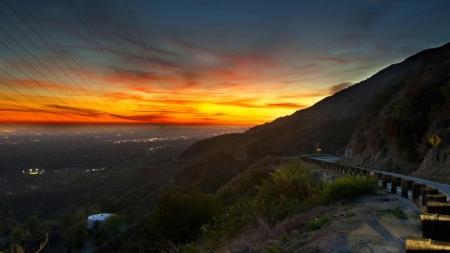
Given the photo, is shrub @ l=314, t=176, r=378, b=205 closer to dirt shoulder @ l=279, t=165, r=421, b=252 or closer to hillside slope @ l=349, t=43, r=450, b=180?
dirt shoulder @ l=279, t=165, r=421, b=252

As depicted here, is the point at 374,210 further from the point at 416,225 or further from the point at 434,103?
the point at 434,103

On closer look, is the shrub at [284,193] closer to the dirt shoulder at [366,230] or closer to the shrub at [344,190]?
the shrub at [344,190]

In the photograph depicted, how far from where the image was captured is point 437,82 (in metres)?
32.1

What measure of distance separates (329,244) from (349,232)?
1258mm

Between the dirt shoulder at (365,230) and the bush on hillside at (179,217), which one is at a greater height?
the dirt shoulder at (365,230)

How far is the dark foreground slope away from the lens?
4803cm

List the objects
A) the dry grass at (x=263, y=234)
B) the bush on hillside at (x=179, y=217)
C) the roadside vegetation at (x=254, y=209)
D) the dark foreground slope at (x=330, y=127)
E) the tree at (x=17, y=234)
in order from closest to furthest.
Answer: the dry grass at (x=263, y=234), the roadside vegetation at (x=254, y=209), the bush on hillside at (x=179, y=217), the dark foreground slope at (x=330, y=127), the tree at (x=17, y=234)

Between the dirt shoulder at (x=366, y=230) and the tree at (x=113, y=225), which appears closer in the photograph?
the dirt shoulder at (x=366, y=230)

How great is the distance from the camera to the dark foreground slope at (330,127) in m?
48.0

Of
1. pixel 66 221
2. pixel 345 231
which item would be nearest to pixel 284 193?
pixel 345 231

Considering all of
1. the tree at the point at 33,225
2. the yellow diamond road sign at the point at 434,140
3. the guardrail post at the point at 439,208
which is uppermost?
the yellow diamond road sign at the point at 434,140

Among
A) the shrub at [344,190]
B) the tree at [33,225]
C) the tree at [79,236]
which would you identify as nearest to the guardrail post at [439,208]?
the shrub at [344,190]

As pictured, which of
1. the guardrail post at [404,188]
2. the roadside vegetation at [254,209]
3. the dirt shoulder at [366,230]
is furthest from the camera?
the guardrail post at [404,188]

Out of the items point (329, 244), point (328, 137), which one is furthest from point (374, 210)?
point (328, 137)
